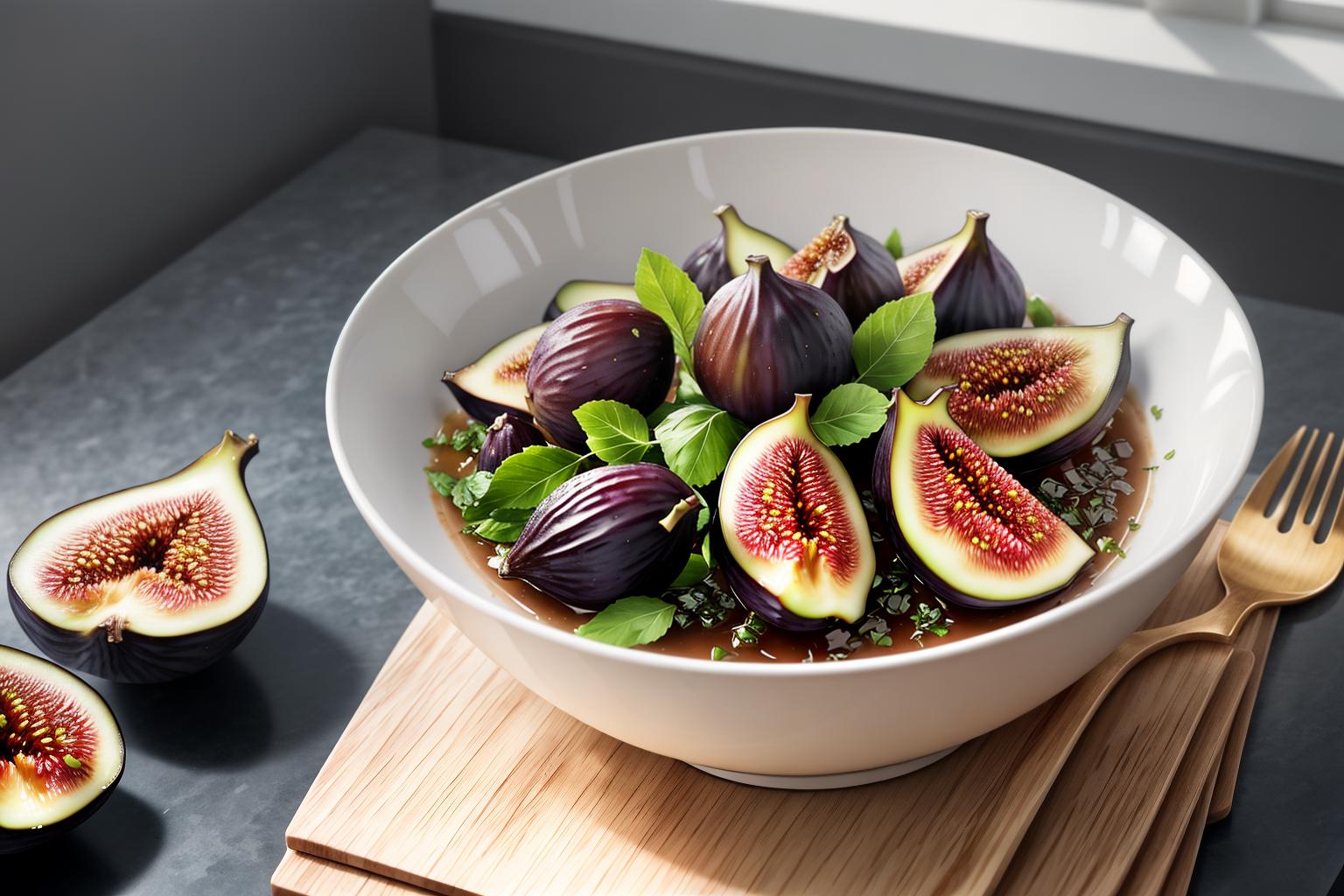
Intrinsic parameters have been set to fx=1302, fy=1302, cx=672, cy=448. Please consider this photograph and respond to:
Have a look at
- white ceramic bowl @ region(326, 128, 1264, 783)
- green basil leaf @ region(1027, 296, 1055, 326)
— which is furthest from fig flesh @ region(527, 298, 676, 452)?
green basil leaf @ region(1027, 296, 1055, 326)

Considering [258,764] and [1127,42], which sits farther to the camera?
[1127,42]

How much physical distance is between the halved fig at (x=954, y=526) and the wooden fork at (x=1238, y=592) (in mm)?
96

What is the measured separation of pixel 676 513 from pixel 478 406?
293 millimetres

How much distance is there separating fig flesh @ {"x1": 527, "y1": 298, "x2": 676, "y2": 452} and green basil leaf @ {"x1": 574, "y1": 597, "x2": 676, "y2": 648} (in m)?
0.16

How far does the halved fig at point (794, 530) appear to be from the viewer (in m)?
0.81

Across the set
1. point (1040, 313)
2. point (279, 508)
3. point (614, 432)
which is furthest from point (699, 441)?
point (279, 508)

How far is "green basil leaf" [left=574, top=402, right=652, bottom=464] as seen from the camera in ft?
2.90

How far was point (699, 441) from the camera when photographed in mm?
891

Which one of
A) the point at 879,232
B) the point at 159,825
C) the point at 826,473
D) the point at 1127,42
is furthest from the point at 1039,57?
the point at 159,825

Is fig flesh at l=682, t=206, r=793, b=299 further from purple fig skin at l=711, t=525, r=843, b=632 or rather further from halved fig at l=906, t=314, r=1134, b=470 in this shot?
purple fig skin at l=711, t=525, r=843, b=632

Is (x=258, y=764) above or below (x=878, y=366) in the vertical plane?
below

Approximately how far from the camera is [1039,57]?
1.63m

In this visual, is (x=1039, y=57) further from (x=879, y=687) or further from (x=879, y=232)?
(x=879, y=687)

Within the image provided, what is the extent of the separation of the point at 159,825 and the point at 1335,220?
56.4 inches
